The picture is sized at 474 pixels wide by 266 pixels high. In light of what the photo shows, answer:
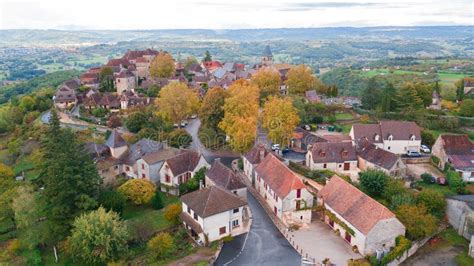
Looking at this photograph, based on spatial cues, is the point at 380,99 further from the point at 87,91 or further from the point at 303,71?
the point at 87,91

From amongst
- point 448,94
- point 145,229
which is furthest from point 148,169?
point 448,94

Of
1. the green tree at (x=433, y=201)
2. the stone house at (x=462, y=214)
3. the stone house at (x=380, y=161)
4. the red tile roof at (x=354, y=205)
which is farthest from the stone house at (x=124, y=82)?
the stone house at (x=462, y=214)

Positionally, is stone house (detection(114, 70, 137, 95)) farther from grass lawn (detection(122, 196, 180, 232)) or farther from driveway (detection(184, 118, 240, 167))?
grass lawn (detection(122, 196, 180, 232))

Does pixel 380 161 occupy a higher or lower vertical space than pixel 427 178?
higher

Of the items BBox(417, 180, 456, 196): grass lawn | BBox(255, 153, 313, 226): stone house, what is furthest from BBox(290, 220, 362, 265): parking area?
BBox(417, 180, 456, 196): grass lawn

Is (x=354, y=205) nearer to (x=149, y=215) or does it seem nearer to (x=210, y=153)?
(x=149, y=215)

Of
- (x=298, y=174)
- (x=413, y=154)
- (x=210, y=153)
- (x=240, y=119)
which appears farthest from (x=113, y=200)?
(x=413, y=154)
